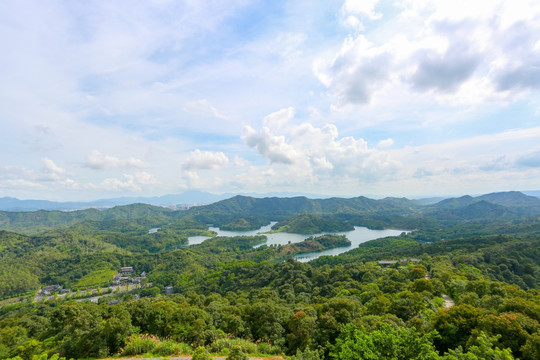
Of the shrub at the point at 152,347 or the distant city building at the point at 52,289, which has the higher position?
the shrub at the point at 152,347

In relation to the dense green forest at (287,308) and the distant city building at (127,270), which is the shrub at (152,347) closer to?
the dense green forest at (287,308)

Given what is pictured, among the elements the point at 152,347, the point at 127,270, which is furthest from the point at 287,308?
the point at 127,270

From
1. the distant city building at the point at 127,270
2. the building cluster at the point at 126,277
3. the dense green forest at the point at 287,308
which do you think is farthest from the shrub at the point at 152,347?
the distant city building at the point at 127,270

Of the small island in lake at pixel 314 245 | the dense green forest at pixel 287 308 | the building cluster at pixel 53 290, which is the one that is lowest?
the building cluster at pixel 53 290

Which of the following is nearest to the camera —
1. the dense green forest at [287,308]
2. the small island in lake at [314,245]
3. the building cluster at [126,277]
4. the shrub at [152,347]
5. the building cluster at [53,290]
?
the dense green forest at [287,308]

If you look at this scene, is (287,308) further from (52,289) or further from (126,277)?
(52,289)

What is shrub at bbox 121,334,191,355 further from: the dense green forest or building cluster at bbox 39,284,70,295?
building cluster at bbox 39,284,70,295

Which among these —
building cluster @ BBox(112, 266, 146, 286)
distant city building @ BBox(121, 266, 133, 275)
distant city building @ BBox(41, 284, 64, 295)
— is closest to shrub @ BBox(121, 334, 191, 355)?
building cluster @ BBox(112, 266, 146, 286)

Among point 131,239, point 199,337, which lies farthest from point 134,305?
point 131,239
